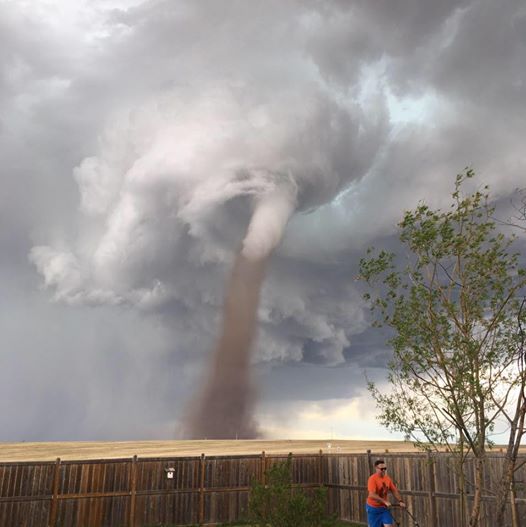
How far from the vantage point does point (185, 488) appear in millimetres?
20297

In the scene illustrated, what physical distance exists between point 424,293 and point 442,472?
9153mm

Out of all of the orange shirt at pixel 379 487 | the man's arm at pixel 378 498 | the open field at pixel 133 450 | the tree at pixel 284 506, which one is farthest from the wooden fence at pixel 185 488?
the open field at pixel 133 450

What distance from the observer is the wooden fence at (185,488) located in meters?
17.2

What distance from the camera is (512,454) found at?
9336 mm

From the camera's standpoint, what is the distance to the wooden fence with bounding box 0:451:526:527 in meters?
17.2

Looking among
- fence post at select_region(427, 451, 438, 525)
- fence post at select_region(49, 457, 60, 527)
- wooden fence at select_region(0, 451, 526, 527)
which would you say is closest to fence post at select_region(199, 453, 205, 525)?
wooden fence at select_region(0, 451, 526, 527)

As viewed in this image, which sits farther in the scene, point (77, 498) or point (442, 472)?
point (77, 498)

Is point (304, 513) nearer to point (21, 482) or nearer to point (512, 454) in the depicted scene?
point (512, 454)

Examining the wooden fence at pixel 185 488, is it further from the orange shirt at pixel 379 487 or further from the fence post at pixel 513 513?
the orange shirt at pixel 379 487

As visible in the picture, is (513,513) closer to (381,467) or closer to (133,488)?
(381,467)

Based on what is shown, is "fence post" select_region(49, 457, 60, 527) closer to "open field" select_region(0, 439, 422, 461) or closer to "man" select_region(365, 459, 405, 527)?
"man" select_region(365, 459, 405, 527)

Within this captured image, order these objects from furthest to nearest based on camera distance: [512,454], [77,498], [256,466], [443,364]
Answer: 1. [256,466]
2. [77,498]
3. [443,364]
4. [512,454]

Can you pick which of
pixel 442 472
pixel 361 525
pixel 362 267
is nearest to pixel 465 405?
pixel 362 267

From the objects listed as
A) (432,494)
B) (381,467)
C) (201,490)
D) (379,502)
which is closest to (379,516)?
(379,502)
